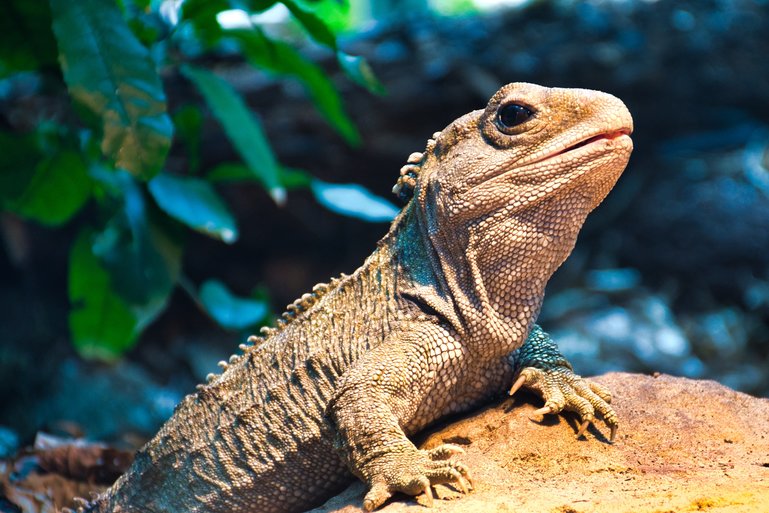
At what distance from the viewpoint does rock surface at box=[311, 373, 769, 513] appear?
3.10m

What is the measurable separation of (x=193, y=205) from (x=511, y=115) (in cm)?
333

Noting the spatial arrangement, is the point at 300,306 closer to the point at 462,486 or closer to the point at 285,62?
the point at 462,486

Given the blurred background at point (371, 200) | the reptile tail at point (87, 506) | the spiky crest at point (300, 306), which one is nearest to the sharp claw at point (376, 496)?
the spiky crest at point (300, 306)

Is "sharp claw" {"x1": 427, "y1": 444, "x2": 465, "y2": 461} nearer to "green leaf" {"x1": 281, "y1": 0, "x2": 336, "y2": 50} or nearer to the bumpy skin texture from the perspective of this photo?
the bumpy skin texture

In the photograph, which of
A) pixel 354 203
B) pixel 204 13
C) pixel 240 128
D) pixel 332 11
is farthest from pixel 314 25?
pixel 332 11

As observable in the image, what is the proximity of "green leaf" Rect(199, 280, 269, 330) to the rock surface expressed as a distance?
3371mm

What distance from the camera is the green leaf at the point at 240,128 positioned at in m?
6.18

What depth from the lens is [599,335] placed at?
10.9 m

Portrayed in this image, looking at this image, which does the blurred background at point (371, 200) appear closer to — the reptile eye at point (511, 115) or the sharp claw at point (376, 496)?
the reptile eye at point (511, 115)

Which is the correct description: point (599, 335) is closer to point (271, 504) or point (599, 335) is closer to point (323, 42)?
point (323, 42)

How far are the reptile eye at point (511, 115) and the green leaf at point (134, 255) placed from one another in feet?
11.7

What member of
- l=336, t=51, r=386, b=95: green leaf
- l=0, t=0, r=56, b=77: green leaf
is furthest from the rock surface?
l=0, t=0, r=56, b=77: green leaf

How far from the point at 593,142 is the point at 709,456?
5.21 feet

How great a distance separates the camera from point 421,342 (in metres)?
3.62
